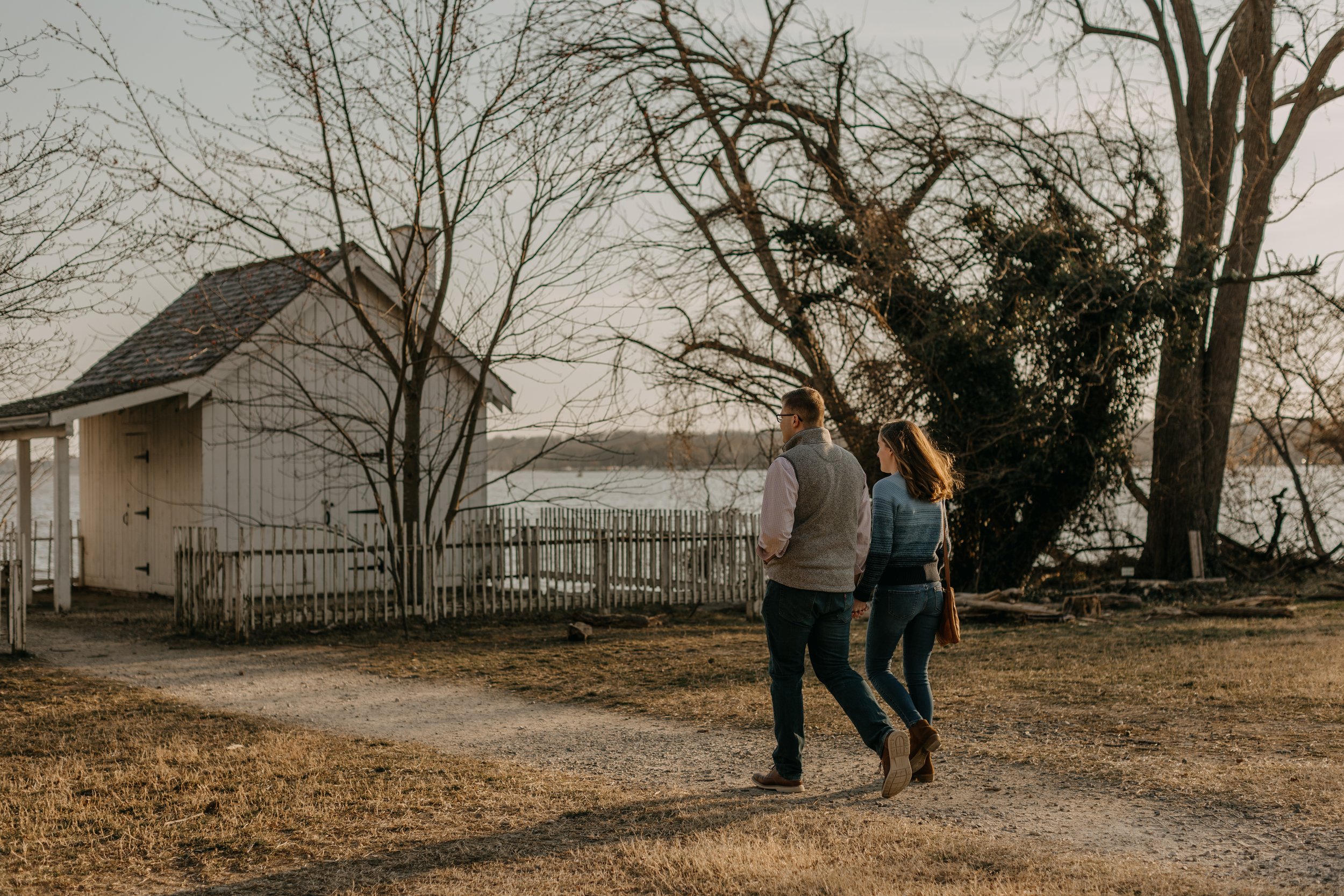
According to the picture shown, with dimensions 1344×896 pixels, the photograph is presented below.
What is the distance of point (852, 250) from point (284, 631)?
9.68m

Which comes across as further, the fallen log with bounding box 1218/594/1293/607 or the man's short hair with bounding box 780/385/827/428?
the fallen log with bounding box 1218/594/1293/607

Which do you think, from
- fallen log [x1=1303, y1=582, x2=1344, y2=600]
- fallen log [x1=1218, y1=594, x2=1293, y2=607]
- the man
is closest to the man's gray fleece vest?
the man

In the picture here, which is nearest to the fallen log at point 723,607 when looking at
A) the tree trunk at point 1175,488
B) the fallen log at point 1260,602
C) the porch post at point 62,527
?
the fallen log at point 1260,602

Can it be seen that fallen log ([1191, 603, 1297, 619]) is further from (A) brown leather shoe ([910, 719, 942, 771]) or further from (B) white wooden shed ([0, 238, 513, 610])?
(A) brown leather shoe ([910, 719, 942, 771])

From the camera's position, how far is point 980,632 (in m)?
13.4

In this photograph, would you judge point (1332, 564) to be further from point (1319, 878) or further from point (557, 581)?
point (1319, 878)

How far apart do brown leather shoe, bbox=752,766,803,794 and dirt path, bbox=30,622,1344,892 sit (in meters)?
0.09

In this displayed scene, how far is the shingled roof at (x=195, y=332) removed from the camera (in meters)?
15.1

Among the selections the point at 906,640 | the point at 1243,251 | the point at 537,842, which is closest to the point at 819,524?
the point at 906,640

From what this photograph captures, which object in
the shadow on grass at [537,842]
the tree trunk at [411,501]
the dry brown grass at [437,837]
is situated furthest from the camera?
the tree trunk at [411,501]

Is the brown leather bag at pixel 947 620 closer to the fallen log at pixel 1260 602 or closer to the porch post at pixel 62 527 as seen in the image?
the fallen log at pixel 1260 602

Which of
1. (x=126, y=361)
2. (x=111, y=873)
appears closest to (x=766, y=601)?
(x=111, y=873)

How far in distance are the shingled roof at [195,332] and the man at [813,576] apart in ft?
29.1

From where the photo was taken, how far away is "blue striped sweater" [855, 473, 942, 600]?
579cm
